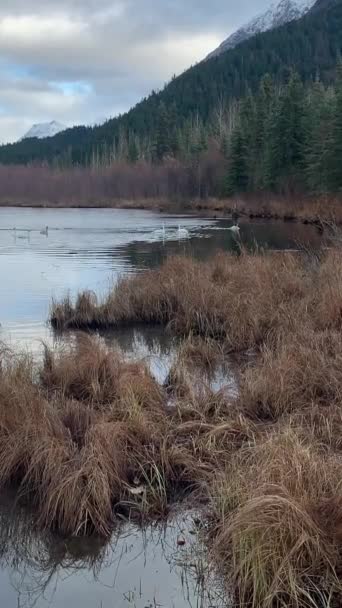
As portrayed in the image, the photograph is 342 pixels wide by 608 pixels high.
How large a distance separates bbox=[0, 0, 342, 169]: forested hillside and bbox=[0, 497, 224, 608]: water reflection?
108941 mm

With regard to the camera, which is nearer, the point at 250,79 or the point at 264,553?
the point at 264,553

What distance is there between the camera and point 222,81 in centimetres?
14762

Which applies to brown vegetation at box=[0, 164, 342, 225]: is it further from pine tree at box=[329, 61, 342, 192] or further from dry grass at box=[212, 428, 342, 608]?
dry grass at box=[212, 428, 342, 608]

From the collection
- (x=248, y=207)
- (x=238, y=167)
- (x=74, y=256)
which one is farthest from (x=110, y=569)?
(x=238, y=167)

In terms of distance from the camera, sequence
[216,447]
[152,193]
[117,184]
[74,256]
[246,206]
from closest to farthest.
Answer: [216,447], [74,256], [246,206], [152,193], [117,184]

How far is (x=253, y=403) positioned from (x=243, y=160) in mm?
58992

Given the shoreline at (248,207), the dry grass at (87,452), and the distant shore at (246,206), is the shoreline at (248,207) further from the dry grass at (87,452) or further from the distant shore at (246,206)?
the dry grass at (87,452)

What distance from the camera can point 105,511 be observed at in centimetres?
486

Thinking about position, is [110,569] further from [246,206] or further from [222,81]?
[222,81]

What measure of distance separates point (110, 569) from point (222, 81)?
152 metres

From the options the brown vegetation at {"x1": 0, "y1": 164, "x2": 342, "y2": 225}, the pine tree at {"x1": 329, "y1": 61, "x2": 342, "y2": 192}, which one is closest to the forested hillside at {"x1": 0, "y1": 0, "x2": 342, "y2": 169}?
the brown vegetation at {"x1": 0, "y1": 164, "x2": 342, "y2": 225}

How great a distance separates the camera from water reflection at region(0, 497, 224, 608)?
4.18 metres

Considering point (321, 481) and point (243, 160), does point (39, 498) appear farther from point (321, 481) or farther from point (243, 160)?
point (243, 160)

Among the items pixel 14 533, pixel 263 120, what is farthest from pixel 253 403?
pixel 263 120
